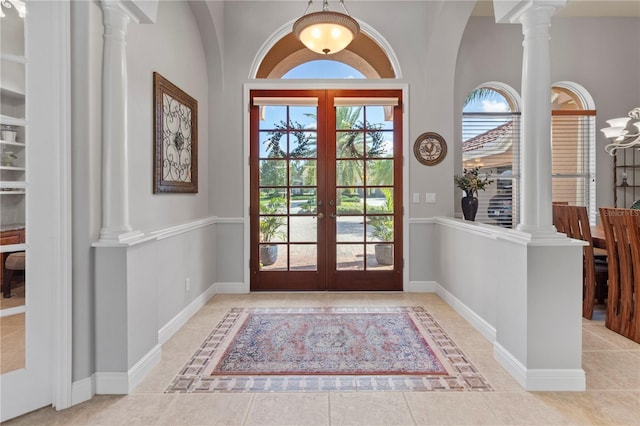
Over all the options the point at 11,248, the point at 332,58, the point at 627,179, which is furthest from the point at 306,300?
the point at 627,179

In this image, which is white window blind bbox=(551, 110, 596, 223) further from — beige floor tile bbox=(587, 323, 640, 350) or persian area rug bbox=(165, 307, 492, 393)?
persian area rug bbox=(165, 307, 492, 393)

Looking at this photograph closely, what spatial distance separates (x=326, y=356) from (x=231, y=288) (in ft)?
6.71

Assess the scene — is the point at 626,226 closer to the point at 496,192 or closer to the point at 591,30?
the point at 496,192

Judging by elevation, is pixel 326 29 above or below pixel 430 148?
above

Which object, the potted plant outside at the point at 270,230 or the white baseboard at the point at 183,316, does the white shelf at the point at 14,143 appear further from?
the potted plant outside at the point at 270,230

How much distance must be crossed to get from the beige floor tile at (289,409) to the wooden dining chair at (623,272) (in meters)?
2.56

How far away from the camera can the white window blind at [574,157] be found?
190 inches

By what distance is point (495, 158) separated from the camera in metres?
4.71

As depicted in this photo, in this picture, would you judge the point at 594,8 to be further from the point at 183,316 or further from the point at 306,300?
the point at 183,316

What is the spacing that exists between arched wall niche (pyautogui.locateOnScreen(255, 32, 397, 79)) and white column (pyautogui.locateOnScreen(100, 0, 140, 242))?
2.38 meters

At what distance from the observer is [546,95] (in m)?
2.29

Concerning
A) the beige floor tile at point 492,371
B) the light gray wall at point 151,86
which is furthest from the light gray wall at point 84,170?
the beige floor tile at point 492,371

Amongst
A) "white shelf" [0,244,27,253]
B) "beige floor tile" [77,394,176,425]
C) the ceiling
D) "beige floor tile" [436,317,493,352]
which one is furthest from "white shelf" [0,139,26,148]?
the ceiling

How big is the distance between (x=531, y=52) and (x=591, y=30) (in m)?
3.55
